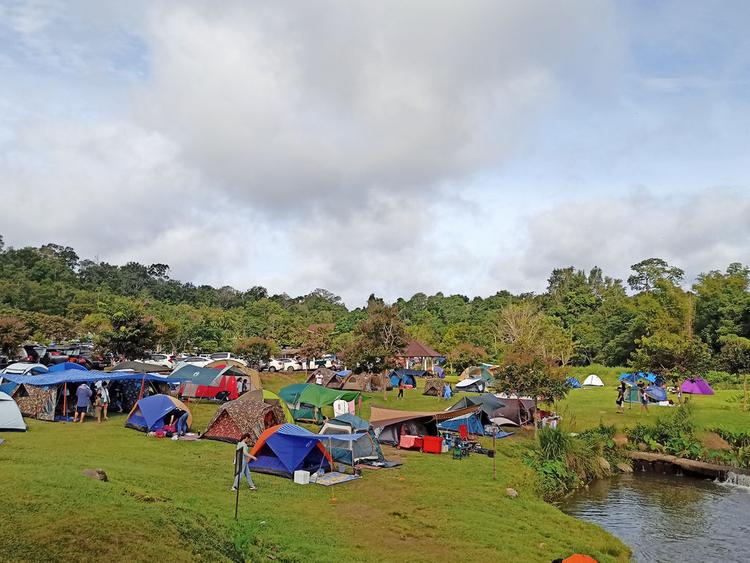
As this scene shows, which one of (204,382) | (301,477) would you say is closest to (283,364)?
(204,382)

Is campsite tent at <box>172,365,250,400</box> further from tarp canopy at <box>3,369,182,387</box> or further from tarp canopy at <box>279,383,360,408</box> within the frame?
tarp canopy at <box>3,369,182,387</box>

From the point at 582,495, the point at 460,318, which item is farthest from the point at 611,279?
the point at 582,495

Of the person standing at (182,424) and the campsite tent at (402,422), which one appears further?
the campsite tent at (402,422)

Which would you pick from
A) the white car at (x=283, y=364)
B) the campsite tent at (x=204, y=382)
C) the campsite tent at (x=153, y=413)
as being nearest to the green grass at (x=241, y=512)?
the campsite tent at (x=153, y=413)

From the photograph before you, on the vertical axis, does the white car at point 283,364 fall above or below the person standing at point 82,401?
above

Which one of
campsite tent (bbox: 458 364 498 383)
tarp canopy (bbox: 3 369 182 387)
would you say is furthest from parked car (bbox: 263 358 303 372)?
tarp canopy (bbox: 3 369 182 387)

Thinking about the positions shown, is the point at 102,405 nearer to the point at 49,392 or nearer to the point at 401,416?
the point at 49,392

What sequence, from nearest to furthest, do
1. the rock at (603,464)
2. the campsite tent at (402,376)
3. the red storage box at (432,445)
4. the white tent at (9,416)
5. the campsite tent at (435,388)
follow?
the white tent at (9,416)
the red storage box at (432,445)
the rock at (603,464)
the campsite tent at (435,388)
the campsite tent at (402,376)

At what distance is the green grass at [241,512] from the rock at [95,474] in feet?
0.90

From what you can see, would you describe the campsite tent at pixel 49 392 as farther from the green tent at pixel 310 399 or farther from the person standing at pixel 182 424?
the green tent at pixel 310 399

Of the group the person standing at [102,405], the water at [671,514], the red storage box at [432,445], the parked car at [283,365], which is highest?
the parked car at [283,365]

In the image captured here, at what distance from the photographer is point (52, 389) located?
24547 millimetres

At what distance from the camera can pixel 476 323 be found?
87000 mm

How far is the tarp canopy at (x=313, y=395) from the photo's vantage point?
29.8 m
